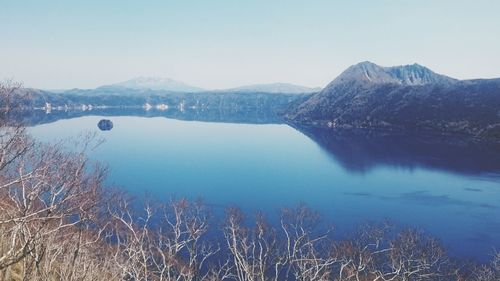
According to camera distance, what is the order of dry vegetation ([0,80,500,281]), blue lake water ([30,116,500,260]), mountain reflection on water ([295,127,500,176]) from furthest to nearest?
mountain reflection on water ([295,127,500,176]) → blue lake water ([30,116,500,260]) → dry vegetation ([0,80,500,281])

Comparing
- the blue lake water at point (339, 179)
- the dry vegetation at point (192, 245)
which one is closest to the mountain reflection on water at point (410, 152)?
the blue lake water at point (339, 179)

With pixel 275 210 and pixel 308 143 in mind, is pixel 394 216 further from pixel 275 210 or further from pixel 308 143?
pixel 308 143

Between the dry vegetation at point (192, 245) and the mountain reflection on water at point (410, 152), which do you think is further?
the mountain reflection on water at point (410, 152)

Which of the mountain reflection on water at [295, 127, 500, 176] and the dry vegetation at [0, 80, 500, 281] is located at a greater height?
the dry vegetation at [0, 80, 500, 281]

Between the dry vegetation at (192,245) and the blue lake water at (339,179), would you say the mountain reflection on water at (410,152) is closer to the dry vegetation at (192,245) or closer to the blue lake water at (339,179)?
the blue lake water at (339,179)

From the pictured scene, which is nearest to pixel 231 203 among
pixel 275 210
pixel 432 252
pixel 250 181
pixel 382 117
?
pixel 275 210

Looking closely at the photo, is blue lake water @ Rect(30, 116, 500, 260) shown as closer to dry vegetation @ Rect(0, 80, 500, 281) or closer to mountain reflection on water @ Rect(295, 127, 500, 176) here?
mountain reflection on water @ Rect(295, 127, 500, 176)

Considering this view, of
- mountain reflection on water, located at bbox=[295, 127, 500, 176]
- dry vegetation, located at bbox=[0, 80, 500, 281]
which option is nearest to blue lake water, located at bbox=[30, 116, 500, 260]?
mountain reflection on water, located at bbox=[295, 127, 500, 176]
